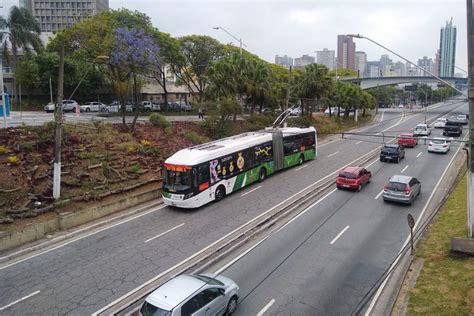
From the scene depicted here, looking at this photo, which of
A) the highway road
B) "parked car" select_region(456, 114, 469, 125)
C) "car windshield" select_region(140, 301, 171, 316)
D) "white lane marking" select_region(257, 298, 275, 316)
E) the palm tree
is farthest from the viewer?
"parked car" select_region(456, 114, 469, 125)

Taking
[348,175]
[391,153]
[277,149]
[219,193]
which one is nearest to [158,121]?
[277,149]

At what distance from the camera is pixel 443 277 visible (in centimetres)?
1380

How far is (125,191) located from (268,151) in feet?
36.1

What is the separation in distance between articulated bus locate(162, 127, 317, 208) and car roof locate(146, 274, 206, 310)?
1088 centimetres

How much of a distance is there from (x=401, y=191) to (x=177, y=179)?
42.1 ft

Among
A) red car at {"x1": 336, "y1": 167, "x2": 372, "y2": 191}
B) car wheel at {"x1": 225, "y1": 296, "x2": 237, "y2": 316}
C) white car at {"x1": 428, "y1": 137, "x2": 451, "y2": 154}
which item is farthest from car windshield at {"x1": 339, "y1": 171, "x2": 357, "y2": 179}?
white car at {"x1": 428, "y1": 137, "x2": 451, "y2": 154}

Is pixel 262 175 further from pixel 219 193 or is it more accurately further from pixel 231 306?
pixel 231 306

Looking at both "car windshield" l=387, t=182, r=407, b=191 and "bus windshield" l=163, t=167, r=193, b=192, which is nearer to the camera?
"bus windshield" l=163, t=167, r=193, b=192

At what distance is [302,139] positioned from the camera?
34812 millimetres

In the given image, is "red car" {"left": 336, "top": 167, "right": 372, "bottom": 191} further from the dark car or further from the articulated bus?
the dark car

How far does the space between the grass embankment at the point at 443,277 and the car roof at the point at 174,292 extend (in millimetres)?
6346

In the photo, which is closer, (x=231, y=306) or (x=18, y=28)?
(x=231, y=306)

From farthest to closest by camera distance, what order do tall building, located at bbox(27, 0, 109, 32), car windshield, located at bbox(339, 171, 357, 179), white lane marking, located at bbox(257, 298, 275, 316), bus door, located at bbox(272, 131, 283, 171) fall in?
tall building, located at bbox(27, 0, 109, 32), bus door, located at bbox(272, 131, 283, 171), car windshield, located at bbox(339, 171, 357, 179), white lane marking, located at bbox(257, 298, 275, 316)

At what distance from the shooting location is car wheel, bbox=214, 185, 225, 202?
24.5 metres
